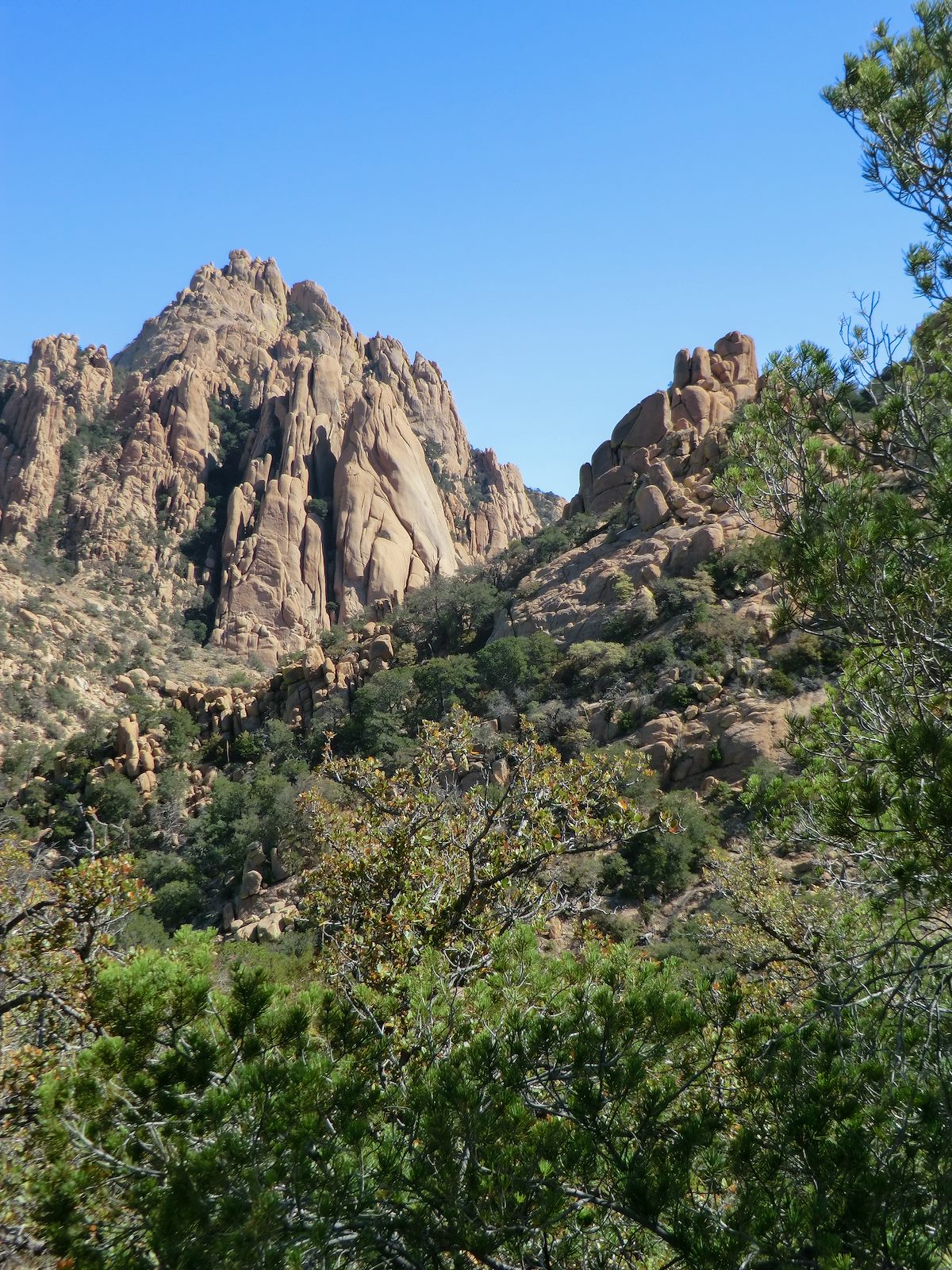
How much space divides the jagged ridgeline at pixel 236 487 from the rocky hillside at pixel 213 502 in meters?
0.15

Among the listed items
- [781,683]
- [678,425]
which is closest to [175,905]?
[781,683]

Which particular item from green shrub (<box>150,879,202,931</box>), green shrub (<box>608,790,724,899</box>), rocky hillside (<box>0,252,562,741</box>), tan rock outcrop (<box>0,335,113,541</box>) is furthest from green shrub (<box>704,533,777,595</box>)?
tan rock outcrop (<box>0,335,113,541</box>)

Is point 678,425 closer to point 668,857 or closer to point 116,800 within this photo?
point 668,857

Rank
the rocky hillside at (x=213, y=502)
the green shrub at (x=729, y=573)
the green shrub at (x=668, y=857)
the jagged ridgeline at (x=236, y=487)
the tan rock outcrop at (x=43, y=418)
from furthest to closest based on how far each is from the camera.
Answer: the tan rock outcrop at (x=43, y=418), the jagged ridgeline at (x=236, y=487), the rocky hillside at (x=213, y=502), the green shrub at (x=729, y=573), the green shrub at (x=668, y=857)

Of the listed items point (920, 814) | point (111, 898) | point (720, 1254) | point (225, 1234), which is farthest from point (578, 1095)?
point (111, 898)

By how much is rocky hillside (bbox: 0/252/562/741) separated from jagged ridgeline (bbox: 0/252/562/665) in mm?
146

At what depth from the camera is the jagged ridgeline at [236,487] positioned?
54.5m

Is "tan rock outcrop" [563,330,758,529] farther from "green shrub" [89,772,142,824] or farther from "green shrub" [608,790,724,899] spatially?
"green shrub" [89,772,142,824]

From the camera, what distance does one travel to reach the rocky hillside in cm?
5206

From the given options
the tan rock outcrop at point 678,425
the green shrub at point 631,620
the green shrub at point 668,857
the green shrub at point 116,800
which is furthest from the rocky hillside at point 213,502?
the green shrub at point 668,857

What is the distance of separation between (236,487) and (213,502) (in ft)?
15.8

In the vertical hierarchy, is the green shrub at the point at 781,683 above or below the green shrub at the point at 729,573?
below

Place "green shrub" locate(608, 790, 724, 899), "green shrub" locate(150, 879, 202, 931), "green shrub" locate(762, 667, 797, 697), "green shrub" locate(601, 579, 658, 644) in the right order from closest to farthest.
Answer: "green shrub" locate(608, 790, 724, 899)
"green shrub" locate(762, 667, 797, 697)
"green shrub" locate(150, 879, 202, 931)
"green shrub" locate(601, 579, 658, 644)

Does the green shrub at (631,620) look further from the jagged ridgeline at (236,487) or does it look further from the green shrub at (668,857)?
the jagged ridgeline at (236,487)
